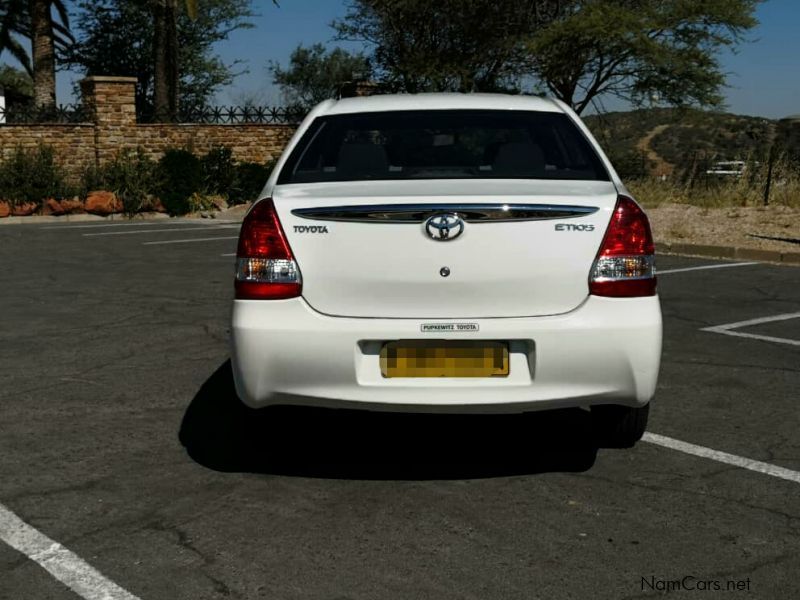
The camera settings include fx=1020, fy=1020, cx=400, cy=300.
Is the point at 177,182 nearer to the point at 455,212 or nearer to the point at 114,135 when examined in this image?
the point at 114,135

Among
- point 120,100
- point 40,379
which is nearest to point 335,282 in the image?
point 40,379

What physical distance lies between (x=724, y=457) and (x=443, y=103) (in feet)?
7.01

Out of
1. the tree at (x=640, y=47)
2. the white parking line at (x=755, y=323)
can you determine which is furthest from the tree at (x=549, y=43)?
the white parking line at (x=755, y=323)

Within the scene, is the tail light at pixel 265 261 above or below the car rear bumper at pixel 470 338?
above

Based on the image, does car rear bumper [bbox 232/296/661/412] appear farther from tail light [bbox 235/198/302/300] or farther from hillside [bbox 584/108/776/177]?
hillside [bbox 584/108/776/177]

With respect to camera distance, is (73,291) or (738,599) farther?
(73,291)

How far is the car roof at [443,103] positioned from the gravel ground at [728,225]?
882cm

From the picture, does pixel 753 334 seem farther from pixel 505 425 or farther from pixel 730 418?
pixel 505 425

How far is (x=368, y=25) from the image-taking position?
29844 millimetres

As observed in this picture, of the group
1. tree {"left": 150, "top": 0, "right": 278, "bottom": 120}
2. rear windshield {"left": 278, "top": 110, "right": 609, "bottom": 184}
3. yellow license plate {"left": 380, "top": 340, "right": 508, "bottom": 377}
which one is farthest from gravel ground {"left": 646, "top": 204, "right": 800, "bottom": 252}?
tree {"left": 150, "top": 0, "right": 278, "bottom": 120}

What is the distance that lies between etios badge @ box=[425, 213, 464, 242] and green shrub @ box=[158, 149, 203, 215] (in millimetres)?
18381

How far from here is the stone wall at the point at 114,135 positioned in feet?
73.4

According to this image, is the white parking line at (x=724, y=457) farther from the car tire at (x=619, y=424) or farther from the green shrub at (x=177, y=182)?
the green shrub at (x=177, y=182)

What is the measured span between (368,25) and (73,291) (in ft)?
71.0
